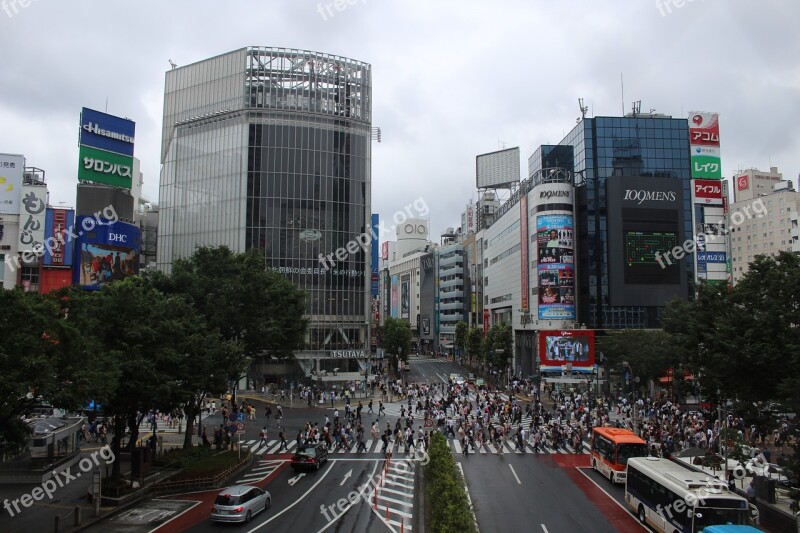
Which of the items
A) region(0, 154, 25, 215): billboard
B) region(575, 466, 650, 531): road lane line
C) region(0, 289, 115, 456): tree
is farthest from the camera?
region(0, 154, 25, 215): billboard

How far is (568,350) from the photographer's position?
7481 centimetres

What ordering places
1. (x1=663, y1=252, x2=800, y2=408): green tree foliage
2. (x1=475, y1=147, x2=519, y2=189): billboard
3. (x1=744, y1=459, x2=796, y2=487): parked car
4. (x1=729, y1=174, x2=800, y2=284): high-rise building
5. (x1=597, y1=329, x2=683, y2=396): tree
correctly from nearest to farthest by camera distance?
1. (x1=663, y1=252, x2=800, y2=408): green tree foliage
2. (x1=744, y1=459, x2=796, y2=487): parked car
3. (x1=597, y1=329, x2=683, y2=396): tree
4. (x1=475, y1=147, x2=519, y2=189): billboard
5. (x1=729, y1=174, x2=800, y2=284): high-rise building

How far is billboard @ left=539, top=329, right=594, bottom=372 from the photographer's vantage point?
74.7m

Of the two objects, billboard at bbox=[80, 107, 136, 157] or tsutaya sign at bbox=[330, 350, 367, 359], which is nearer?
billboard at bbox=[80, 107, 136, 157]

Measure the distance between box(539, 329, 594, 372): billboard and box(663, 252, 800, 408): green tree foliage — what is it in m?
44.1

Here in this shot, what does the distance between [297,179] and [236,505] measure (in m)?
61.9

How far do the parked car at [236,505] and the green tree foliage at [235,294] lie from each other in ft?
57.6

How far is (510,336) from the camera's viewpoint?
3511 inches

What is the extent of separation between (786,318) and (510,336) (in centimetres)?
6544

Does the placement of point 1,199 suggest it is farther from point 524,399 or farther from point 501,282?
point 501,282

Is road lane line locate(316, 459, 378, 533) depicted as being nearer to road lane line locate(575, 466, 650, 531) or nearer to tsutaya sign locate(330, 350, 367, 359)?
road lane line locate(575, 466, 650, 531)

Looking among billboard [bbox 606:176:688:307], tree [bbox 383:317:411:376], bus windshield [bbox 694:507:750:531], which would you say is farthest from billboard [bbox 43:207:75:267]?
bus windshield [bbox 694:507:750:531]

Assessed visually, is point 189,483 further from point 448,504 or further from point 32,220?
point 32,220

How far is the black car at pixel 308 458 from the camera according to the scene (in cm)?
3269
